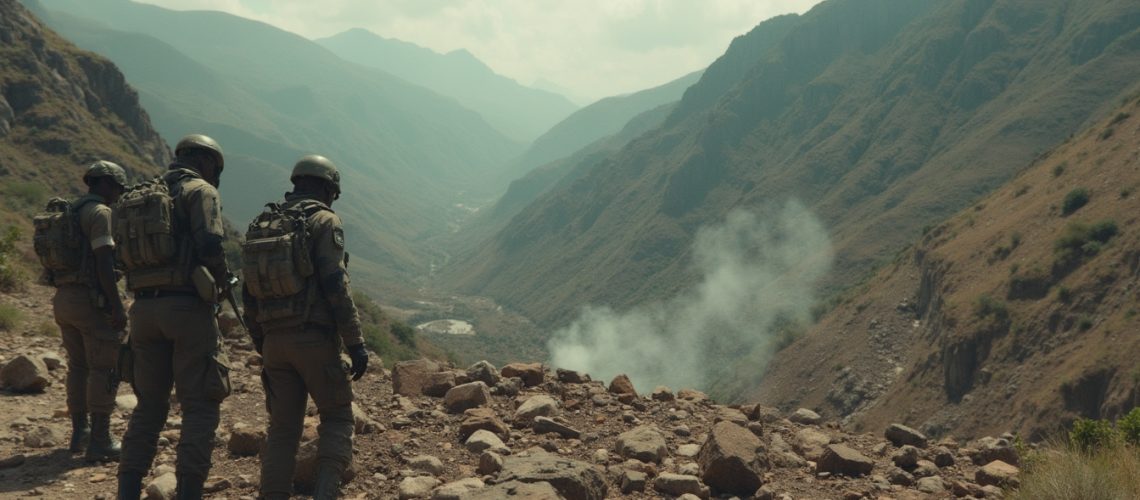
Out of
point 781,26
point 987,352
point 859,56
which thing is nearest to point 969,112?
point 859,56

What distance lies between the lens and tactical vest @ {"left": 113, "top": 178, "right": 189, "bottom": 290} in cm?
611

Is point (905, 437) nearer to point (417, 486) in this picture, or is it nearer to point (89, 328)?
point (417, 486)

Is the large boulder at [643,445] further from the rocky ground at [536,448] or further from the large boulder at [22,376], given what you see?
the large boulder at [22,376]

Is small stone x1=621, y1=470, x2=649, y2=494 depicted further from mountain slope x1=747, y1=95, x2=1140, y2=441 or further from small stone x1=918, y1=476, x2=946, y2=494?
mountain slope x1=747, y1=95, x2=1140, y2=441

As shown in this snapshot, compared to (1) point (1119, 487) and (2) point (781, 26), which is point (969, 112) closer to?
(2) point (781, 26)

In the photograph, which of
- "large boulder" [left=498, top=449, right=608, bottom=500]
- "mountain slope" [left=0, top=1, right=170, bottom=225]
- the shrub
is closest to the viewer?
"large boulder" [left=498, top=449, right=608, bottom=500]

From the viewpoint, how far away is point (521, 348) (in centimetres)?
11094

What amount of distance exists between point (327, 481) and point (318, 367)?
0.80m

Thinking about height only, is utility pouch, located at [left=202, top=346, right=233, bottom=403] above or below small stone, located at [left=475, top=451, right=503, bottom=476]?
above

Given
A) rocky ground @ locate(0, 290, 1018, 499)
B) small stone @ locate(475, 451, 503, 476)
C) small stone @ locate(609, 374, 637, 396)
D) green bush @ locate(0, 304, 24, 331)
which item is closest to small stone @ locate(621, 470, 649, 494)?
rocky ground @ locate(0, 290, 1018, 499)

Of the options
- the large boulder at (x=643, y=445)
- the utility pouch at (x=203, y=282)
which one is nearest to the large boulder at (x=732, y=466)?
the large boulder at (x=643, y=445)

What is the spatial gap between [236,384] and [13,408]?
7.57ft

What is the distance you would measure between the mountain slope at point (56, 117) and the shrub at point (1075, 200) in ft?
177

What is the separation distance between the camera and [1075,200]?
4378cm
